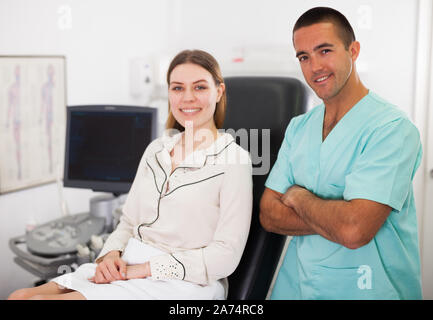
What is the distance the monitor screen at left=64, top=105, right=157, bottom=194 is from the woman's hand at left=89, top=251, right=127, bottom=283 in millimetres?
481

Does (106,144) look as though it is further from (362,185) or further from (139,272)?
(362,185)

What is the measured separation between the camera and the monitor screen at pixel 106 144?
1.59m

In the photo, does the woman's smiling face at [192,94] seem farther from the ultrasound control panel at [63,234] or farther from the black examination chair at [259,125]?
the ultrasound control panel at [63,234]

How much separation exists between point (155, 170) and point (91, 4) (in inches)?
42.9

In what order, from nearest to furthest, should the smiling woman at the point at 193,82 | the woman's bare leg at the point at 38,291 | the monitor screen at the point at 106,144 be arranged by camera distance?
the woman's bare leg at the point at 38,291 < the smiling woman at the point at 193,82 < the monitor screen at the point at 106,144

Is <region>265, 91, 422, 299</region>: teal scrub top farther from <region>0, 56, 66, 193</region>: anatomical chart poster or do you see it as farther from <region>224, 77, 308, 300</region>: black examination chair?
<region>0, 56, 66, 193</region>: anatomical chart poster

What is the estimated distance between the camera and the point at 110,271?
112cm

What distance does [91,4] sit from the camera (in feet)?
6.32

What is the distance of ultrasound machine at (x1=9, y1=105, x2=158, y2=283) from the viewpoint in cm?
157

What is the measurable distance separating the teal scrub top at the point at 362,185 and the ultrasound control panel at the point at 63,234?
2.57 feet

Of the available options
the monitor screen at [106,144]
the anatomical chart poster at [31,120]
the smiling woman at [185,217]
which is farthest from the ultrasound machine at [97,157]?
the smiling woman at [185,217]

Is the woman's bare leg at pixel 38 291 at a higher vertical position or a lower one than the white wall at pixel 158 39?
lower

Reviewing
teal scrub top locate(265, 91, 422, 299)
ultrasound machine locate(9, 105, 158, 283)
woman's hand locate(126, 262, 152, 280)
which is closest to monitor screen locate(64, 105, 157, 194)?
ultrasound machine locate(9, 105, 158, 283)

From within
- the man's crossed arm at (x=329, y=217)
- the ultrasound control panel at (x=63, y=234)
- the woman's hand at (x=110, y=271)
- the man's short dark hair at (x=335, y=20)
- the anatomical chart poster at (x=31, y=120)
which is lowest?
the ultrasound control panel at (x=63, y=234)
